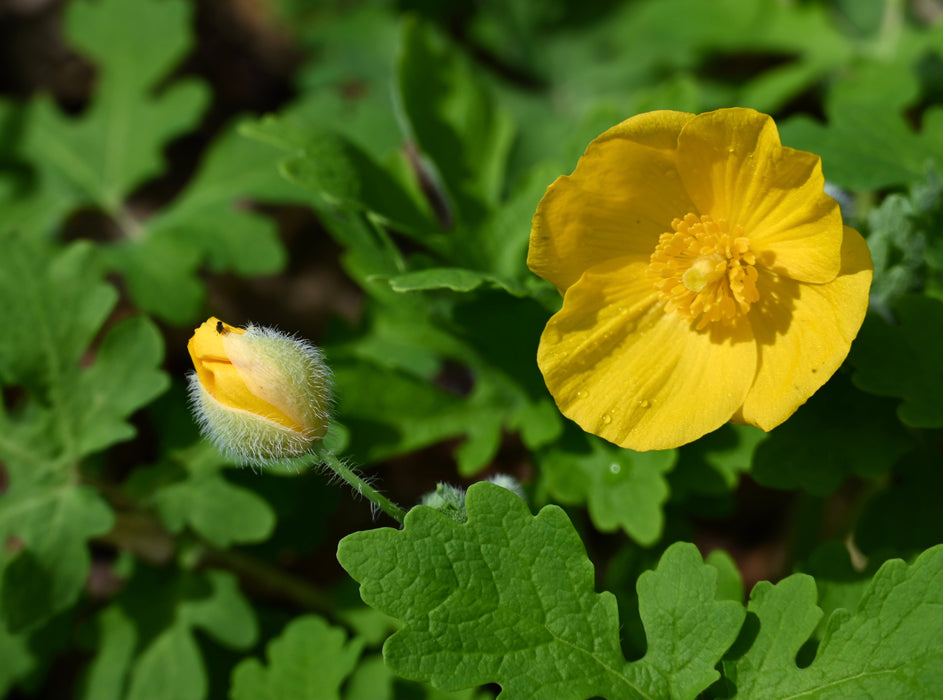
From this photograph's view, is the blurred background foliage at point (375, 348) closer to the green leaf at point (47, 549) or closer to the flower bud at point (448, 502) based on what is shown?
the green leaf at point (47, 549)

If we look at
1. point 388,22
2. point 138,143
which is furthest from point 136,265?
point 388,22

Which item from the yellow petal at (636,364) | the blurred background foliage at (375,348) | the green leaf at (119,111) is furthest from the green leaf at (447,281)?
the green leaf at (119,111)

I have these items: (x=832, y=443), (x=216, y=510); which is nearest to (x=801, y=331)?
(x=832, y=443)

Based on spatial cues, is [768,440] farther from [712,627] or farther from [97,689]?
[97,689]

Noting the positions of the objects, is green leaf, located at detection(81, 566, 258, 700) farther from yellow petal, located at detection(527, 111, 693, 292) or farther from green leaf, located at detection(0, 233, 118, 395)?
yellow petal, located at detection(527, 111, 693, 292)

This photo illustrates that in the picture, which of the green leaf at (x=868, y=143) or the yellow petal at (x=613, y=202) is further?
the green leaf at (x=868, y=143)

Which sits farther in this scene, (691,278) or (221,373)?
(691,278)

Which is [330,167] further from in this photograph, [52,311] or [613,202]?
[52,311]
